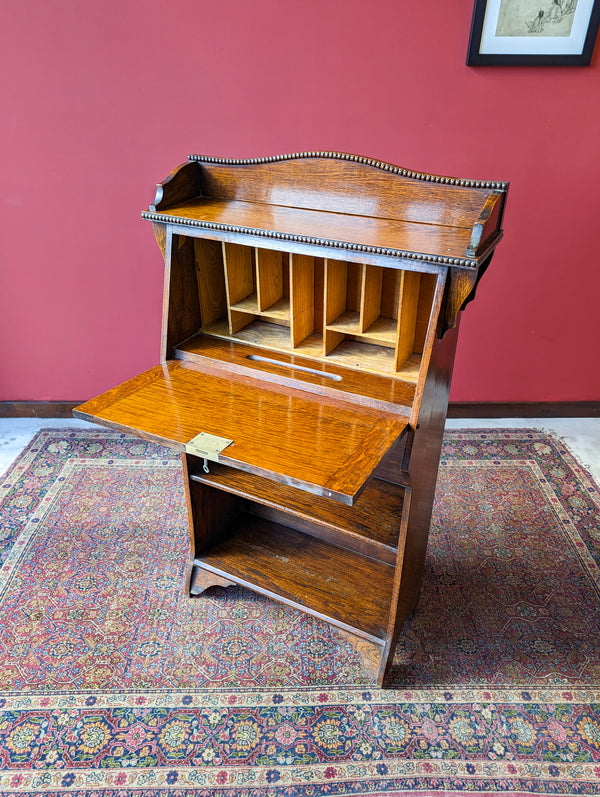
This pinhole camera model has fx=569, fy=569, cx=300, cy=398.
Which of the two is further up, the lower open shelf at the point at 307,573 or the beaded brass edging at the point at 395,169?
the beaded brass edging at the point at 395,169

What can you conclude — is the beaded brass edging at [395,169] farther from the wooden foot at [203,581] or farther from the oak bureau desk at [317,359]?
the wooden foot at [203,581]

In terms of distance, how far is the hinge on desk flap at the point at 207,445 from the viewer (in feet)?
4.74

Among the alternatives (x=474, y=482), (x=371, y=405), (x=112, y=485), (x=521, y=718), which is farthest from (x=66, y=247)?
(x=521, y=718)

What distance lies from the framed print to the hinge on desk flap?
2119 millimetres

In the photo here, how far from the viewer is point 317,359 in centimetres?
182

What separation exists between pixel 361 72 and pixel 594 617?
2486 mm

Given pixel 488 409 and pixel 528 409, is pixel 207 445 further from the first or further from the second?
pixel 528 409

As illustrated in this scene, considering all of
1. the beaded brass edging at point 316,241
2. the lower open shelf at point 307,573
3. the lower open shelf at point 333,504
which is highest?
the beaded brass edging at point 316,241

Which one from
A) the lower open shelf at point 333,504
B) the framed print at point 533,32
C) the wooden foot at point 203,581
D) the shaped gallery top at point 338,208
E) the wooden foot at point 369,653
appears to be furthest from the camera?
the framed print at point 533,32

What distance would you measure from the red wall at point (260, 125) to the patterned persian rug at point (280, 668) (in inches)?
42.9

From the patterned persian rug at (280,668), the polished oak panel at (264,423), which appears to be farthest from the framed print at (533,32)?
the patterned persian rug at (280,668)

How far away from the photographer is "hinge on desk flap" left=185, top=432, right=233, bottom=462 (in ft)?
4.74

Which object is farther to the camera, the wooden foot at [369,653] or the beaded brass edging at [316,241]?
the wooden foot at [369,653]

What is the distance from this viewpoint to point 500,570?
7.81ft
